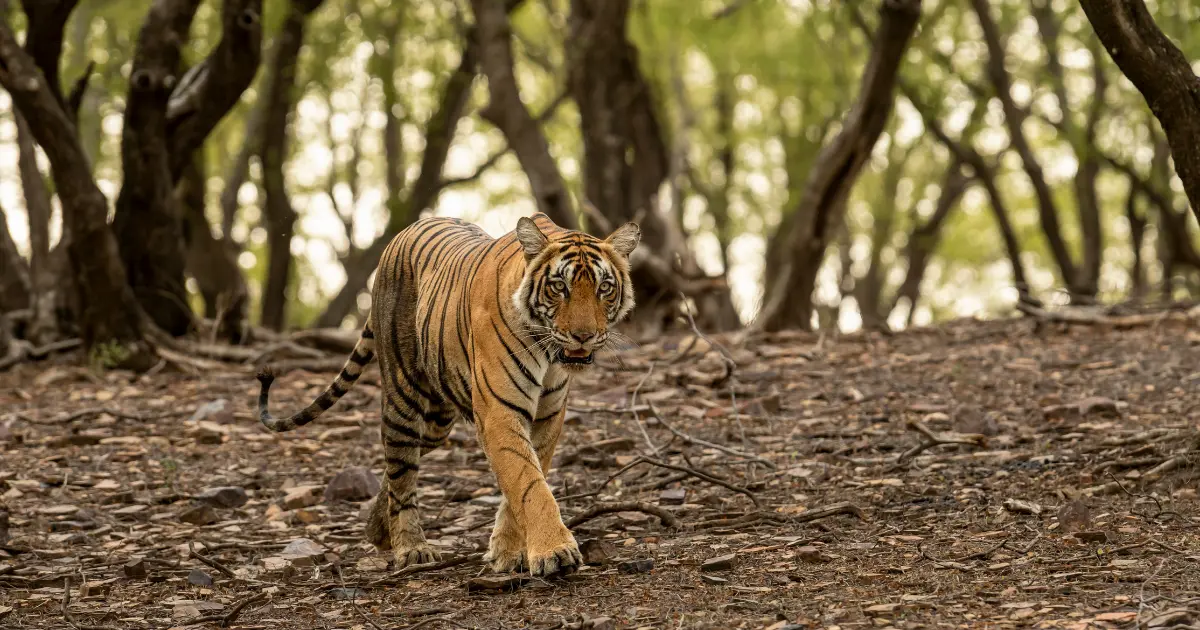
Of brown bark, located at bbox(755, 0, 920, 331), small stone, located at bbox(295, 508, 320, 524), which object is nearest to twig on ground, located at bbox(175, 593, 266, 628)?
small stone, located at bbox(295, 508, 320, 524)

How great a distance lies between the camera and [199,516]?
260 inches

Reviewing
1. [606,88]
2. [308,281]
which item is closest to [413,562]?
[606,88]

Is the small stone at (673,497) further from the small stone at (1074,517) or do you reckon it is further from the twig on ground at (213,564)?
the twig on ground at (213,564)

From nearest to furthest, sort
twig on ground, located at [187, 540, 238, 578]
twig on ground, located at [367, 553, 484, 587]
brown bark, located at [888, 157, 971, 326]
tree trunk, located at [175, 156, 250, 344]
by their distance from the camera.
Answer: twig on ground, located at [367, 553, 484, 587]
twig on ground, located at [187, 540, 238, 578]
tree trunk, located at [175, 156, 250, 344]
brown bark, located at [888, 157, 971, 326]

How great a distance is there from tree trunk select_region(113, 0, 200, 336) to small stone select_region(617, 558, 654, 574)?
7172mm

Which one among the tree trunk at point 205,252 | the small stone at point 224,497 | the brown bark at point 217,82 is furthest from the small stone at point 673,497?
the tree trunk at point 205,252

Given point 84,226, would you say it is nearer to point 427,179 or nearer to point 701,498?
point 701,498

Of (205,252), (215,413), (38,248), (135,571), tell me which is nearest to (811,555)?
→ (135,571)

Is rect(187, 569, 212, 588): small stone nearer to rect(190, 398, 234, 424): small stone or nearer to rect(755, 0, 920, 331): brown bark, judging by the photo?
rect(190, 398, 234, 424): small stone

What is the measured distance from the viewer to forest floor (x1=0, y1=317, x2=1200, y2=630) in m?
4.66

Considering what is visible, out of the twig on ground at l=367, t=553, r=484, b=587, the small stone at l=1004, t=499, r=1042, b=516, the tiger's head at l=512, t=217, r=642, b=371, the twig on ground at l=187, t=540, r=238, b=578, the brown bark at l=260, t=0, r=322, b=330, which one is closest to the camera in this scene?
the tiger's head at l=512, t=217, r=642, b=371

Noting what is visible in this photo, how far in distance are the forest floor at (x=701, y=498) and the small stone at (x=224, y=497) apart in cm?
1

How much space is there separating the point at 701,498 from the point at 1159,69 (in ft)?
9.27

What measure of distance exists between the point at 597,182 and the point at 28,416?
7465 mm
